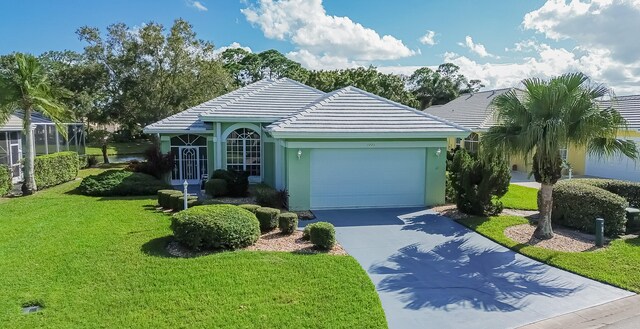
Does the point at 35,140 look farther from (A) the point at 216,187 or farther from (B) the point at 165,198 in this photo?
(A) the point at 216,187

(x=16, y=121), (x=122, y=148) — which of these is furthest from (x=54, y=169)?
(x=122, y=148)

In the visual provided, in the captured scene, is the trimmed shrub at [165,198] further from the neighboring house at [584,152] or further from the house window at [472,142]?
the house window at [472,142]

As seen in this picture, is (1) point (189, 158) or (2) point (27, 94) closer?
(2) point (27, 94)

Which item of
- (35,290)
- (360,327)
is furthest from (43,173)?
(360,327)

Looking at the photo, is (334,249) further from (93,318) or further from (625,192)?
(625,192)

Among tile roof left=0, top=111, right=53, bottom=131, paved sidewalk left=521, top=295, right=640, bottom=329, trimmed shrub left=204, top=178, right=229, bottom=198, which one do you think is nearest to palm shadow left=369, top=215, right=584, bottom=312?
paved sidewalk left=521, top=295, right=640, bottom=329
